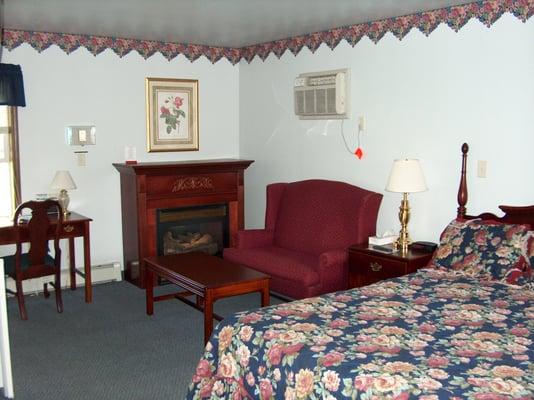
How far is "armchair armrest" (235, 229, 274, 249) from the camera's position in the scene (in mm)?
5137

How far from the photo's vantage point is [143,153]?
5664mm

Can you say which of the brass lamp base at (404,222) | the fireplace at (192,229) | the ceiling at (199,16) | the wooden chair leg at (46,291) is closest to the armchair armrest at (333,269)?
the brass lamp base at (404,222)

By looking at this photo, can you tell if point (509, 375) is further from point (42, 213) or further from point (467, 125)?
point (42, 213)

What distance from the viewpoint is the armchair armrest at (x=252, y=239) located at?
5.14 metres

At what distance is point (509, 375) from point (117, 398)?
2.02 metres

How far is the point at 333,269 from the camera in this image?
4.36m

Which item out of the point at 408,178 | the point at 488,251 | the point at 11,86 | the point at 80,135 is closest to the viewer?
the point at 488,251

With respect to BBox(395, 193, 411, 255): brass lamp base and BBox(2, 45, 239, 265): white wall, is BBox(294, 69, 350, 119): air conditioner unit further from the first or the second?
BBox(2, 45, 239, 265): white wall

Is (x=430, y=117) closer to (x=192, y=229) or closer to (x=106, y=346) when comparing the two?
(x=192, y=229)

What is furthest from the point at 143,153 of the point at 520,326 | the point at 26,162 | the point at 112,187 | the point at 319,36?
the point at 520,326

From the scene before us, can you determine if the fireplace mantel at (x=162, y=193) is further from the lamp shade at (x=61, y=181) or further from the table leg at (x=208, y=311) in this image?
the table leg at (x=208, y=311)

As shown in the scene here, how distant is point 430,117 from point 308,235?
4.52 ft

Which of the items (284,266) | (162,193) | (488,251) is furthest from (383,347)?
(162,193)

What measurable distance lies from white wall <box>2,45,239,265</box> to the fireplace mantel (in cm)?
20
